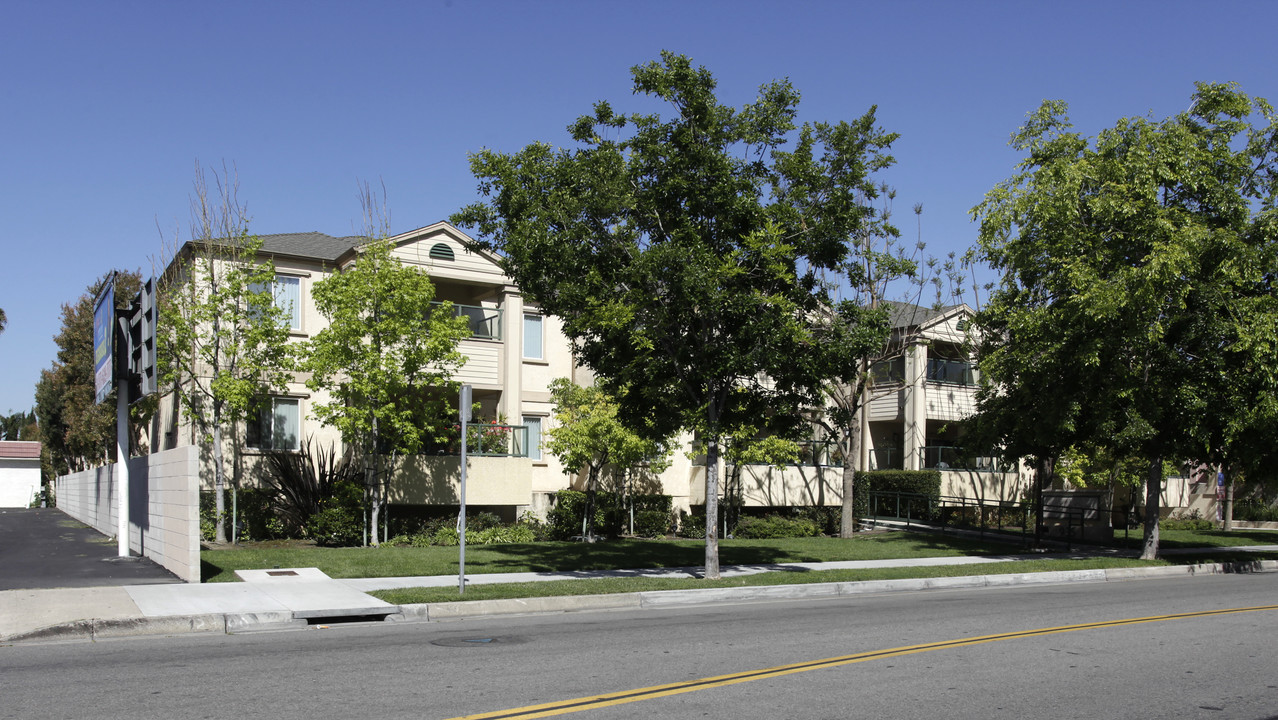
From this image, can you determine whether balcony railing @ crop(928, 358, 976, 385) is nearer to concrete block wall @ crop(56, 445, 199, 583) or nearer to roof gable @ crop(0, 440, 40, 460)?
concrete block wall @ crop(56, 445, 199, 583)

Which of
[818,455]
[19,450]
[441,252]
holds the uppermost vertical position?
[441,252]

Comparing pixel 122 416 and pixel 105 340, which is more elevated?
pixel 105 340

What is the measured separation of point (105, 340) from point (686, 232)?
11434mm

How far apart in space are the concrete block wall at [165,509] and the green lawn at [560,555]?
0.66 m

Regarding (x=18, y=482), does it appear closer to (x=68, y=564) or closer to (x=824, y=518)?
(x=68, y=564)

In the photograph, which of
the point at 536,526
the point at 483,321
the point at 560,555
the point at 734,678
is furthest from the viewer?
the point at 483,321

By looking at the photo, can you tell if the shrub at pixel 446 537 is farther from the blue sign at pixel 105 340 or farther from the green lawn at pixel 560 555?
the blue sign at pixel 105 340

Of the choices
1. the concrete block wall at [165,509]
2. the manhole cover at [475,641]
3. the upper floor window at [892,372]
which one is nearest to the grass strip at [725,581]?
the manhole cover at [475,641]

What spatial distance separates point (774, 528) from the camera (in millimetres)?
27703

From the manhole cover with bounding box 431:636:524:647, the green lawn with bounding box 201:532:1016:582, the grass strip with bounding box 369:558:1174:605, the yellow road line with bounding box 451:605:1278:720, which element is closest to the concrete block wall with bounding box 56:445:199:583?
the green lawn with bounding box 201:532:1016:582

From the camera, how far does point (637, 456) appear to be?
23.7m

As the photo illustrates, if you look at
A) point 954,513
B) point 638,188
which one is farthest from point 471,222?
point 954,513

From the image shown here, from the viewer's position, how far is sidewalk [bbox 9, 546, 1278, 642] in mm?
10422

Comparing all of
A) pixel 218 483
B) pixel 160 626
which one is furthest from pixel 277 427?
pixel 160 626
